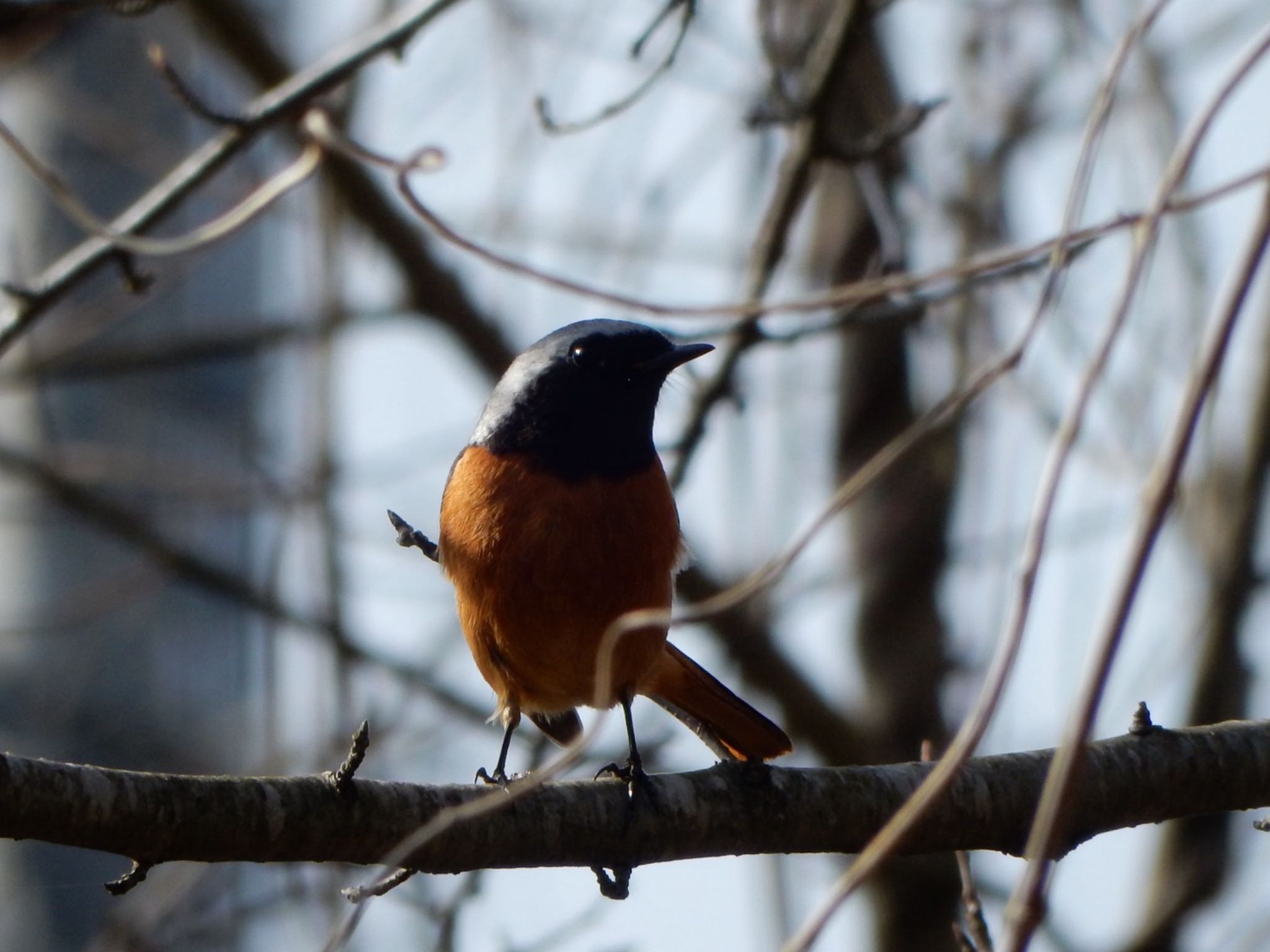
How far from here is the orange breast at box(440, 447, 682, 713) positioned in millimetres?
4016

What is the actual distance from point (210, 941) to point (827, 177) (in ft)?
15.8

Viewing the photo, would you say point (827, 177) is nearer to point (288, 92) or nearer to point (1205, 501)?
point (1205, 501)

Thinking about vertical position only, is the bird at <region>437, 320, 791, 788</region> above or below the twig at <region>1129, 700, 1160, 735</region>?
above

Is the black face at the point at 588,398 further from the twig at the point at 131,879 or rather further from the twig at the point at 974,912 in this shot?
the twig at the point at 131,879

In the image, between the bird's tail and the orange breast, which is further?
the bird's tail

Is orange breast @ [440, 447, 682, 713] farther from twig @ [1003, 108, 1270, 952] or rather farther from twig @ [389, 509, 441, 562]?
twig @ [1003, 108, 1270, 952]

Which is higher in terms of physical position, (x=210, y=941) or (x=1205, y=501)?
(x=1205, y=501)

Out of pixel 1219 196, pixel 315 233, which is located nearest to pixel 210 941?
pixel 315 233

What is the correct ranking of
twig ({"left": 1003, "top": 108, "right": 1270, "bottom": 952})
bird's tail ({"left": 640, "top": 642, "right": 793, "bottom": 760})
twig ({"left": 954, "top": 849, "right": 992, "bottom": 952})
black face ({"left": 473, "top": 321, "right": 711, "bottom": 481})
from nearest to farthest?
1. twig ({"left": 1003, "top": 108, "right": 1270, "bottom": 952})
2. twig ({"left": 954, "top": 849, "right": 992, "bottom": 952})
3. black face ({"left": 473, "top": 321, "right": 711, "bottom": 481})
4. bird's tail ({"left": 640, "top": 642, "right": 793, "bottom": 760})

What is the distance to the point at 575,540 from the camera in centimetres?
405

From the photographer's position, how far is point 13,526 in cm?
995

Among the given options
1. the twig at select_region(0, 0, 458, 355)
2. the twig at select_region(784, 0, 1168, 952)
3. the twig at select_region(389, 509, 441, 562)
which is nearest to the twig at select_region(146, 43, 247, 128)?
the twig at select_region(0, 0, 458, 355)

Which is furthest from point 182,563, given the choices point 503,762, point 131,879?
point 131,879

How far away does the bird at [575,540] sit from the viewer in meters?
4.03
